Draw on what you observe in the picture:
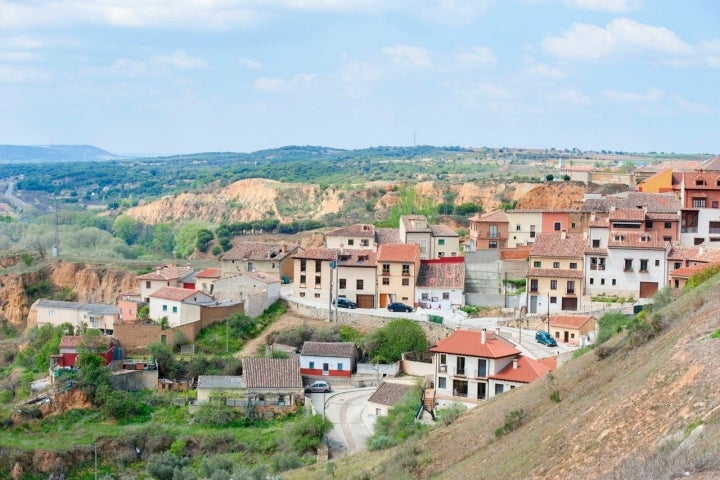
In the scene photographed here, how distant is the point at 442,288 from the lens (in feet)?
151

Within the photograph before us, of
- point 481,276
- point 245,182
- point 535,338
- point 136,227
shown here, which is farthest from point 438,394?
point 245,182

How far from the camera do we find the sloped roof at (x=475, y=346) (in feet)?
119

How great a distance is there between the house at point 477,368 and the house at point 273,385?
603 centimetres

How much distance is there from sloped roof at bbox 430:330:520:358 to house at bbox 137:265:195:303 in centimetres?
1824

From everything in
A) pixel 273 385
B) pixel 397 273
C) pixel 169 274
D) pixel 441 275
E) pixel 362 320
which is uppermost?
pixel 397 273

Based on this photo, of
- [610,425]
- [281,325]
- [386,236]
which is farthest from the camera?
[386,236]

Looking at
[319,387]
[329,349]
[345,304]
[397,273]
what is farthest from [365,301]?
[319,387]

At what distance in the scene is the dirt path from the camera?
45188mm

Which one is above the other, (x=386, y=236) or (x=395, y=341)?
(x=386, y=236)

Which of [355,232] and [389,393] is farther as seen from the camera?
[355,232]

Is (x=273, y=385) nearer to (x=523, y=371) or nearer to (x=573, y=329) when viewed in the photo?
(x=523, y=371)

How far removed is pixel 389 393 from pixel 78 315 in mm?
19012

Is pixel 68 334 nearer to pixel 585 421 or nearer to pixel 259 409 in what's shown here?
pixel 259 409

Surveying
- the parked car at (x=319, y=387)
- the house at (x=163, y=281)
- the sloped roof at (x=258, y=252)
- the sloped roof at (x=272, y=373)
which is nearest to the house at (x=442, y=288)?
the parked car at (x=319, y=387)
